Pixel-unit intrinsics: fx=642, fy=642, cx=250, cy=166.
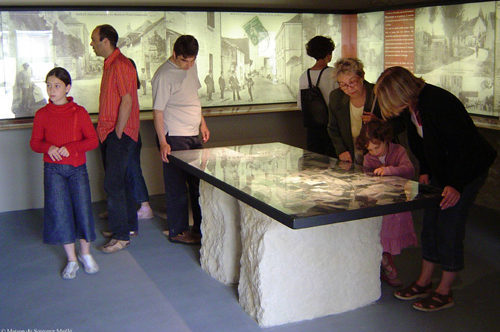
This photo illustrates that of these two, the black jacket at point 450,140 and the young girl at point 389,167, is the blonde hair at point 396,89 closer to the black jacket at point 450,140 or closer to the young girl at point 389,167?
the black jacket at point 450,140

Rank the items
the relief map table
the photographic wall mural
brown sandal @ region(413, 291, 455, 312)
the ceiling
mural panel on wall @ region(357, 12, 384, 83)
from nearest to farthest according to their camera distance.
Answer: the relief map table < brown sandal @ region(413, 291, 455, 312) < the photographic wall mural < the ceiling < mural panel on wall @ region(357, 12, 384, 83)

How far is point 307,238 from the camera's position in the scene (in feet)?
13.6

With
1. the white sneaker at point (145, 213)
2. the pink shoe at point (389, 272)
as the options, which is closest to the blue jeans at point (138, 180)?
the white sneaker at point (145, 213)

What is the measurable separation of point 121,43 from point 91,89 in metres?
0.61

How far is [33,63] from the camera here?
6.88 meters

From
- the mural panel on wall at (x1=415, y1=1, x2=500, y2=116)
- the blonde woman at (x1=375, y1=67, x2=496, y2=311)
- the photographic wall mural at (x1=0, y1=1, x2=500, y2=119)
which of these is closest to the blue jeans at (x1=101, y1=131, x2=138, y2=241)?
the photographic wall mural at (x1=0, y1=1, x2=500, y2=119)

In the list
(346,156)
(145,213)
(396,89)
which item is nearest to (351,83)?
(346,156)

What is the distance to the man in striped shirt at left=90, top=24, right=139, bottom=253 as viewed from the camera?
5.40m

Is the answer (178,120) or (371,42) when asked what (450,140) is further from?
(371,42)

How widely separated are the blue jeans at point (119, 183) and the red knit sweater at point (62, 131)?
0.60 m

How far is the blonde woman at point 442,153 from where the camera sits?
394 centimetres

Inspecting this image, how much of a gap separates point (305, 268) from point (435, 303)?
0.93m

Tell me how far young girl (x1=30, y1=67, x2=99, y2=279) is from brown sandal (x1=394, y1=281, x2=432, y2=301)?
242cm

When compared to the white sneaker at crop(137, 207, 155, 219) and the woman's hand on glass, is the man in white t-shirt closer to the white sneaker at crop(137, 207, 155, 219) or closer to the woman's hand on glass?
the white sneaker at crop(137, 207, 155, 219)
